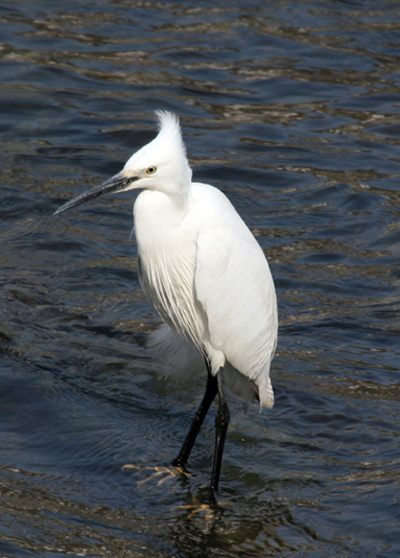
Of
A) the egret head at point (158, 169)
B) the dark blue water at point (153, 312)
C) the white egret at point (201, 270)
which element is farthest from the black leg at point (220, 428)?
the egret head at point (158, 169)

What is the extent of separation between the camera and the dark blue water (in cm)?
473

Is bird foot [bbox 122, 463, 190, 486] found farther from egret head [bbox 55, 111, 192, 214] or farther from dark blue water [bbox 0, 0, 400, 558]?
egret head [bbox 55, 111, 192, 214]

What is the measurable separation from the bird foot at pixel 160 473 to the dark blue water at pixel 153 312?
0.07 ft

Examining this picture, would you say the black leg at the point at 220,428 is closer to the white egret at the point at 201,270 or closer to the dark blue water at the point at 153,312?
the white egret at the point at 201,270

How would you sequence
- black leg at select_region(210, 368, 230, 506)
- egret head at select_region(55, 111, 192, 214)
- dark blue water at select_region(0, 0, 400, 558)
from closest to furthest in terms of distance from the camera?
egret head at select_region(55, 111, 192, 214)
dark blue water at select_region(0, 0, 400, 558)
black leg at select_region(210, 368, 230, 506)

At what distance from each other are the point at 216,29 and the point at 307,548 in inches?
393

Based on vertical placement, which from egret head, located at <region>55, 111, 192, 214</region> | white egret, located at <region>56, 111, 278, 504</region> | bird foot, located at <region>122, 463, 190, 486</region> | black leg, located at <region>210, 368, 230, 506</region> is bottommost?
bird foot, located at <region>122, 463, 190, 486</region>

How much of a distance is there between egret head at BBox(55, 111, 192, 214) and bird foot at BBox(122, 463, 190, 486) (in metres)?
1.66

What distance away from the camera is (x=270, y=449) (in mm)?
5438

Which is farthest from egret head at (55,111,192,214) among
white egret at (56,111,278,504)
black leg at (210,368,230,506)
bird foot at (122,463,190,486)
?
bird foot at (122,463,190,486)

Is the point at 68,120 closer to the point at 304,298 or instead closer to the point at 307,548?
the point at 304,298

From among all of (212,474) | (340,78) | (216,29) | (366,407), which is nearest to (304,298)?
(366,407)

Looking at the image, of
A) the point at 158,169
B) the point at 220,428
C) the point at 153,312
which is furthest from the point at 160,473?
the point at 153,312

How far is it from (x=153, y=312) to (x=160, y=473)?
2.20 meters
